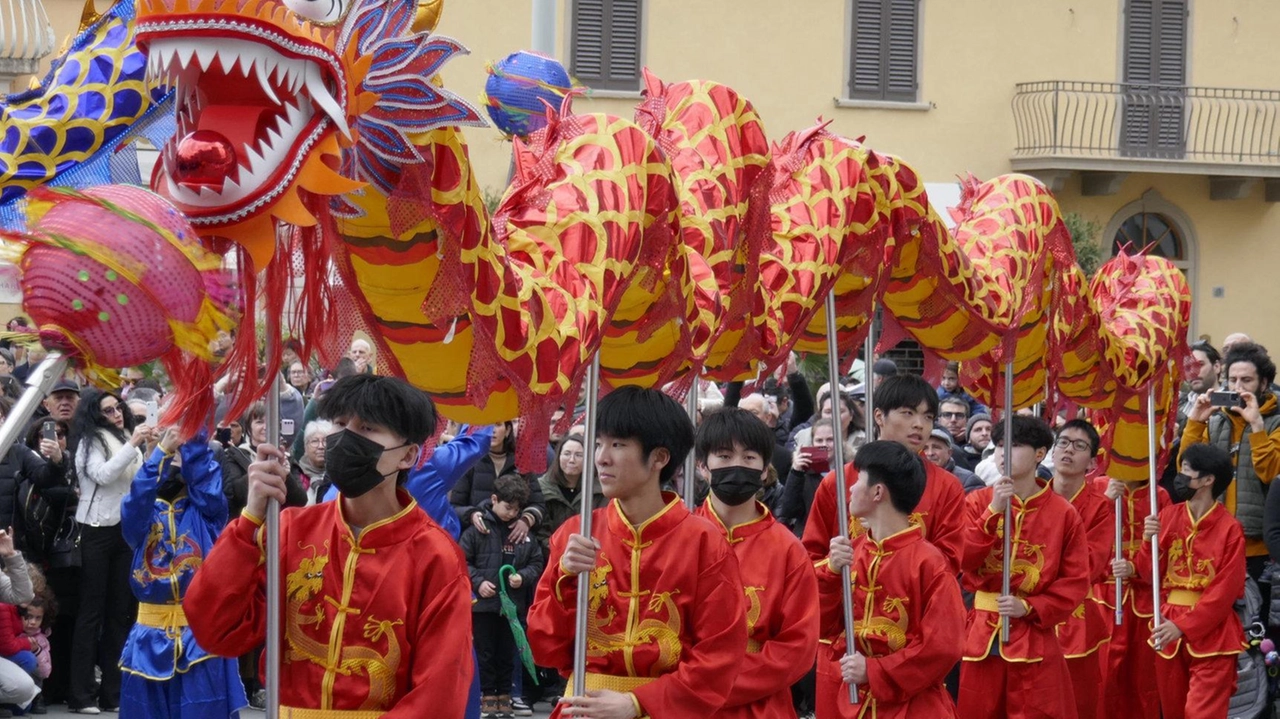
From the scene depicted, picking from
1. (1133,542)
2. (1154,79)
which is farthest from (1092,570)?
(1154,79)

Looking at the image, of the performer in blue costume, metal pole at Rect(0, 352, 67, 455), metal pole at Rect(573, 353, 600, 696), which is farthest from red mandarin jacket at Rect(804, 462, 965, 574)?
metal pole at Rect(0, 352, 67, 455)

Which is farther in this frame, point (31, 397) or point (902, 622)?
point (902, 622)

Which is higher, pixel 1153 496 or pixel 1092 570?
pixel 1153 496

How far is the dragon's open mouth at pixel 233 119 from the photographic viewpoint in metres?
3.40

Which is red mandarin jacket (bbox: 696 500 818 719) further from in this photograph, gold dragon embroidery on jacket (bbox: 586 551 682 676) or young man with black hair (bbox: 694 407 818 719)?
gold dragon embroidery on jacket (bbox: 586 551 682 676)

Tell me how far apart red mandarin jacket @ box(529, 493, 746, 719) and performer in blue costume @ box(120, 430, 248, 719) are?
7.93 ft

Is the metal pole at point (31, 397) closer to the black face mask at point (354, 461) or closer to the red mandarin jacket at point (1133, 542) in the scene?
the black face mask at point (354, 461)

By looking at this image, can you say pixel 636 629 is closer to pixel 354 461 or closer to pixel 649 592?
pixel 649 592

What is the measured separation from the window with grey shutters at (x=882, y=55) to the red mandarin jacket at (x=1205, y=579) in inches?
378

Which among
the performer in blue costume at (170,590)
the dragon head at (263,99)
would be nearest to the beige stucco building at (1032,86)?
the performer in blue costume at (170,590)

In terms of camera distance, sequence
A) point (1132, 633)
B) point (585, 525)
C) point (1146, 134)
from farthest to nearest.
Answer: point (1146, 134)
point (1132, 633)
point (585, 525)

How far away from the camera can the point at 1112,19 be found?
18.5 m

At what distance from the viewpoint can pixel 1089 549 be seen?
323 inches

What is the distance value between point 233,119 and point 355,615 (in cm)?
116
